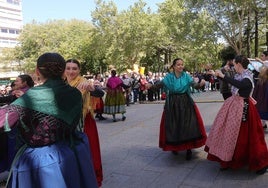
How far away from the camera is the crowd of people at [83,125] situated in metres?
2.46

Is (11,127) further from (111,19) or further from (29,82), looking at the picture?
(111,19)

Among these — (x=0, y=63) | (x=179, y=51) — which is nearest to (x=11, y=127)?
(x=179, y=51)

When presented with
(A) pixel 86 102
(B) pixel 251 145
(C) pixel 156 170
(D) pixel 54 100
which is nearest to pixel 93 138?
(A) pixel 86 102

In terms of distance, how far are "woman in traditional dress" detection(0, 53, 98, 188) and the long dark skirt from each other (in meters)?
3.10

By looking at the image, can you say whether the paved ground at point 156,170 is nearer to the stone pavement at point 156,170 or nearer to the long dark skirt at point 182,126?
the stone pavement at point 156,170

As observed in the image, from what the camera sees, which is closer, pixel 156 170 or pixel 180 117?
pixel 156 170

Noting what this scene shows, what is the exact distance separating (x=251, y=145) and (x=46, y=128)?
3.13m

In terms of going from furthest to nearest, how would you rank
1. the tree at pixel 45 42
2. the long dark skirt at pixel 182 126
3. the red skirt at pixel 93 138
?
the tree at pixel 45 42 < the long dark skirt at pixel 182 126 < the red skirt at pixel 93 138

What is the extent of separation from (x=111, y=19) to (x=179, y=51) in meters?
8.67

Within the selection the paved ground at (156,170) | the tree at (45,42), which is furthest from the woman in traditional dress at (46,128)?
the tree at (45,42)

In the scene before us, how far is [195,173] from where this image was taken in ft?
16.5

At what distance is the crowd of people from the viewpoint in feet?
8.06

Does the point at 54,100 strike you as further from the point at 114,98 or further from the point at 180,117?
the point at 114,98

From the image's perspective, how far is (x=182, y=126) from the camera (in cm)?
557
